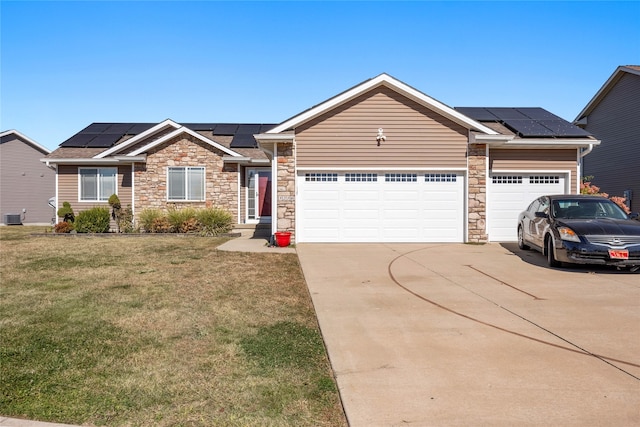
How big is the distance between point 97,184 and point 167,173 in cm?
345

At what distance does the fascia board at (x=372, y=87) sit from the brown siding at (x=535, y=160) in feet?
3.88

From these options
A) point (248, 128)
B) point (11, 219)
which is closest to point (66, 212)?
point (248, 128)

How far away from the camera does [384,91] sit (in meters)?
14.1

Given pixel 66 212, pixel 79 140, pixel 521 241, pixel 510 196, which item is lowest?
pixel 521 241

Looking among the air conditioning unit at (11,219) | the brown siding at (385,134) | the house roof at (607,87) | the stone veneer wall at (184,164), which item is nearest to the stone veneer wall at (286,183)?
the brown siding at (385,134)

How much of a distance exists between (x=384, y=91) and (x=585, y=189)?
26.5ft

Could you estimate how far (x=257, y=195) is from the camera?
1978 centimetres

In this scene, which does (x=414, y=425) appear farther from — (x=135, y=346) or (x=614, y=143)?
(x=614, y=143)

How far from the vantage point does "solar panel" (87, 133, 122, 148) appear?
20516mm

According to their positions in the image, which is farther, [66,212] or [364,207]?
[66,212]

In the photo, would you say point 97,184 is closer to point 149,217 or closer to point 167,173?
point 167,173

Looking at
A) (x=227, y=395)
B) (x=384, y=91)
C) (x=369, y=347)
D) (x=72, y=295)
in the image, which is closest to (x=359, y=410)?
(x=227, y=395)

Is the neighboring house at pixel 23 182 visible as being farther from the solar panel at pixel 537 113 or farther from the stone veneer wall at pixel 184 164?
the solar panel at pixel 537 113

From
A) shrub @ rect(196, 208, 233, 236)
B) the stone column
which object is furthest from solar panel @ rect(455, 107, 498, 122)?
shrub @ rect(196, 208, 233, 236)
